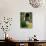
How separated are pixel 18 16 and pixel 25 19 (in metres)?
0.25

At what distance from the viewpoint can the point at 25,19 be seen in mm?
4297

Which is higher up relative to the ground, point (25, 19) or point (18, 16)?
point (18, 16)

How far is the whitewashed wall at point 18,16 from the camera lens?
4281 millimetres

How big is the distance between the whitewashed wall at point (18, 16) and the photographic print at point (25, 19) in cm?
10

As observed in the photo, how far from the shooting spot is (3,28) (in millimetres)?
4273

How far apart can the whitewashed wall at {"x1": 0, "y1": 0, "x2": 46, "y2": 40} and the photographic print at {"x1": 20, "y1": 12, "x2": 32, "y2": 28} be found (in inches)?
3.9

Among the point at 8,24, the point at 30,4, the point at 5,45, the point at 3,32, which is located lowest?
the point at 5,45

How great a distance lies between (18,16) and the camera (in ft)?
14.1

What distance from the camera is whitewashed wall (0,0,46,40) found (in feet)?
14.0

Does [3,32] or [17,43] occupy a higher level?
[3,32]

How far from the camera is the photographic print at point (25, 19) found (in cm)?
429

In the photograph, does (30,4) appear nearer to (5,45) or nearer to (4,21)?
(4,21)

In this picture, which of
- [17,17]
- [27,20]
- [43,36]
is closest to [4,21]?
[17,17]

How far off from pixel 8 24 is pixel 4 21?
16 centimetres
